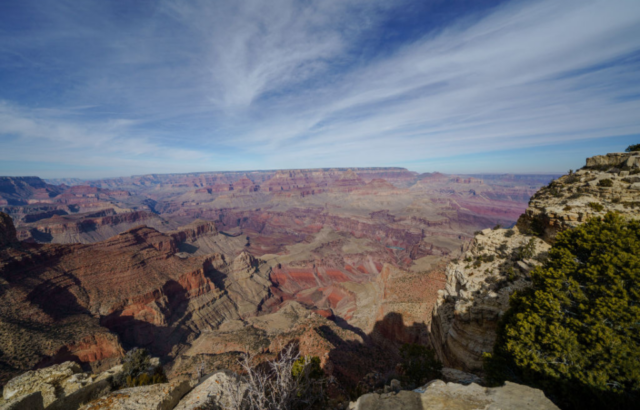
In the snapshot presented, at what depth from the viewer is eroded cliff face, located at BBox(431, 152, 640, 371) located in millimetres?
13109

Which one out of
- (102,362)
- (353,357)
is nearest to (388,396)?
(353,357)

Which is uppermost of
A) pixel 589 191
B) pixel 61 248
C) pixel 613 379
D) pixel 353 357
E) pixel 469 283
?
pixel 589 191

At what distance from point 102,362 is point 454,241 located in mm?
140851

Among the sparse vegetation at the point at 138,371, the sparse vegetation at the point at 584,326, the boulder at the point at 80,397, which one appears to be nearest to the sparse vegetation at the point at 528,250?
the sparse vegetation at the point at 584,326

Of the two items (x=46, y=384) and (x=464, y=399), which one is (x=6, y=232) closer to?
(x=46, y=384)

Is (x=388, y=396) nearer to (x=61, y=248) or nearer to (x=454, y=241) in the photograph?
(x=61, y=248)

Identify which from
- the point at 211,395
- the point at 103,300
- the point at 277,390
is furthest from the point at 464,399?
the point at 103,300

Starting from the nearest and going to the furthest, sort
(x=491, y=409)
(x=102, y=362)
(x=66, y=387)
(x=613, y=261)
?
(x=491, y=409) → (x=613, y=261) → (x=66, y=387) → (x=102, y=362)

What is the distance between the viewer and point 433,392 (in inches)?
274

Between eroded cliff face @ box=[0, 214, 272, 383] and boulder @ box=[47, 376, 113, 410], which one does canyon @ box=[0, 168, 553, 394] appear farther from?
boulder @ box=[47, 376, 113, 410]

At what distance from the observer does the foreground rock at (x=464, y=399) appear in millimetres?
6074

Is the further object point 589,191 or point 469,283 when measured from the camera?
point 469,283

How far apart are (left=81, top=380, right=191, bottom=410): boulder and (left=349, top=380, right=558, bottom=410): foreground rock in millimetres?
6958

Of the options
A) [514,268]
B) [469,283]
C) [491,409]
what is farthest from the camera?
[469,283]
